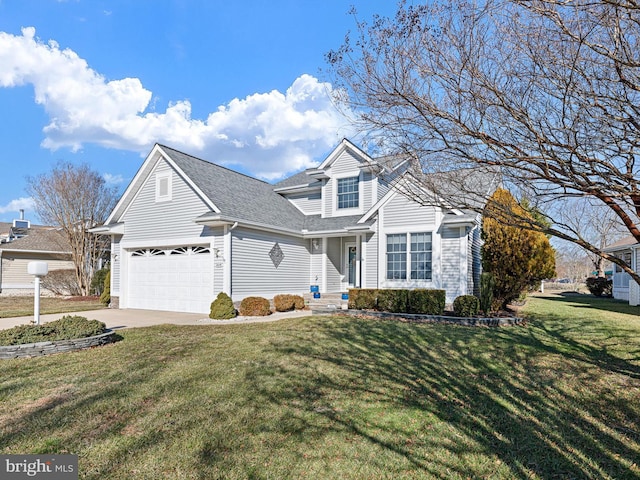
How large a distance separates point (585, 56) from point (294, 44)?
665cm

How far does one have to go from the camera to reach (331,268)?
59.2 feet

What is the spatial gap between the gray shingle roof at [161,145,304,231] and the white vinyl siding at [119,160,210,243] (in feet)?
1.82

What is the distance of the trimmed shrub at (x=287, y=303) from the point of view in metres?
14.5

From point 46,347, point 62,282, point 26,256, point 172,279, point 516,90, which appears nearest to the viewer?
point 516,90

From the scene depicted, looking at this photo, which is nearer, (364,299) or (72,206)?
(364,299)

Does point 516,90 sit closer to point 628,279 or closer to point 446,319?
point 446,319

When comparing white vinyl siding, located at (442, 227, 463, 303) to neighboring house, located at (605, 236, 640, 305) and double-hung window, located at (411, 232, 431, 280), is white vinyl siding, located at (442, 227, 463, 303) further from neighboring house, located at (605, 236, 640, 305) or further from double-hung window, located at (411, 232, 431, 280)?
neighboring house, located at (605, 236, 640, 305)

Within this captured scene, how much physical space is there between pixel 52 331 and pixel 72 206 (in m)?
19.3

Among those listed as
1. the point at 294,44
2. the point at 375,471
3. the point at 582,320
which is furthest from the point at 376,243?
the point at 375,471

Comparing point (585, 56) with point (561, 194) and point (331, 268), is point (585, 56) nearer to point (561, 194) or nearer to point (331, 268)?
point (561, 194)

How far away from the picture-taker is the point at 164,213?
49.9ft

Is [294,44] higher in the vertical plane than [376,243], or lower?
higher

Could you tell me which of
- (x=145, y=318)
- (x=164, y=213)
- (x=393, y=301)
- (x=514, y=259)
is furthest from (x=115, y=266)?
(x=514, y=259)

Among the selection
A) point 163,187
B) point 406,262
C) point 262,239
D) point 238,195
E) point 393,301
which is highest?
point 163,187
